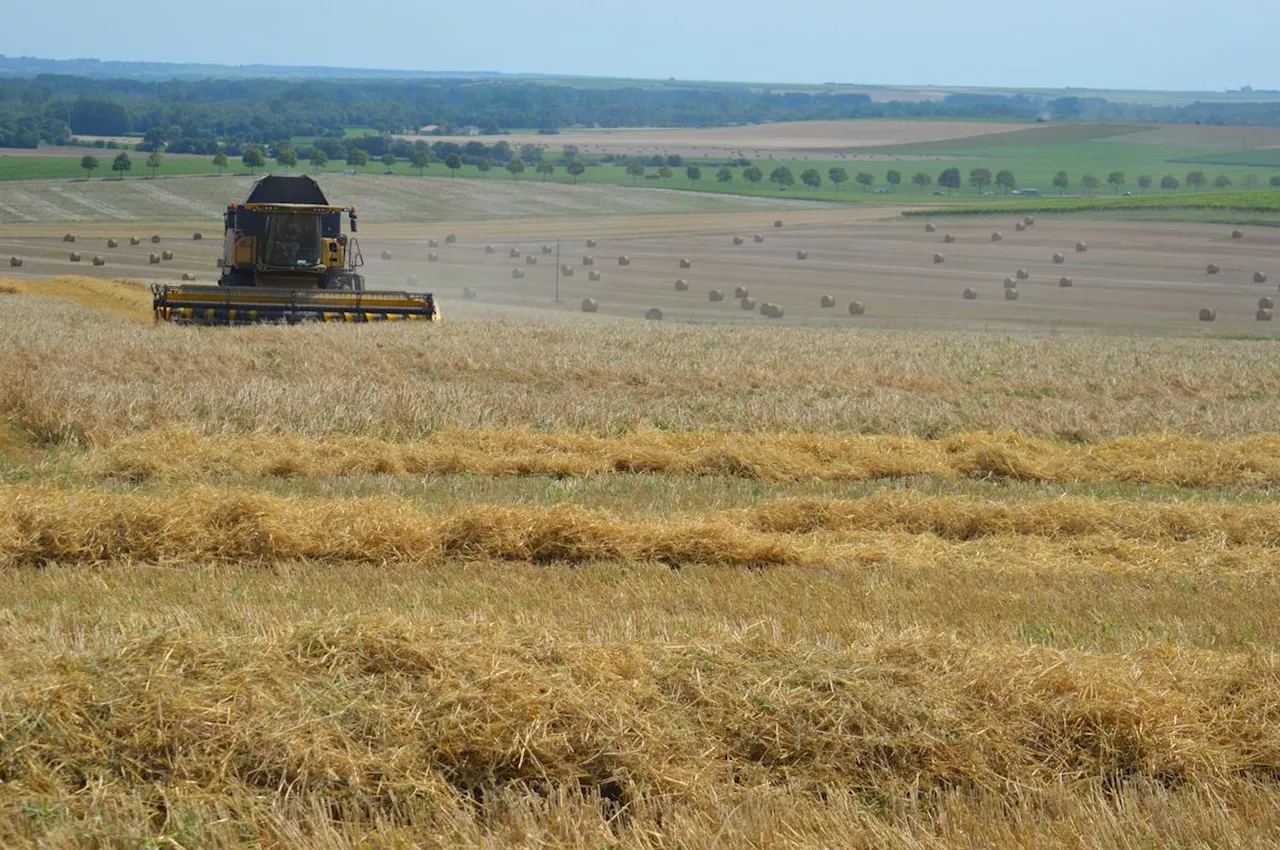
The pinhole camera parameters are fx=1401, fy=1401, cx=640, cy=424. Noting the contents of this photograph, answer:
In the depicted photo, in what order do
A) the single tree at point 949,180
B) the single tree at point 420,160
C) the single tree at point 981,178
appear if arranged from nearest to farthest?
1. the single tree at point 420,160
2. the single tree at point 981,178
3. the single tree at point 949,180

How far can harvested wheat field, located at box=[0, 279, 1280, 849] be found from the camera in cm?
502

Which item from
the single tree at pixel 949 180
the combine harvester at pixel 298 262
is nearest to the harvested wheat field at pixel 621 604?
the combine harvester at pixel 298 262

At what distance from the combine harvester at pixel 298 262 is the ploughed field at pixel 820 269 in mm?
8331

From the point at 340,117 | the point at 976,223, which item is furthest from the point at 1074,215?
the point at 340,117

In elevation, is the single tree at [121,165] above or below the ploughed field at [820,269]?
above

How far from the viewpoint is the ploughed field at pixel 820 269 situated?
4022 centimetres

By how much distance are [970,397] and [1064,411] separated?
57.5 inches

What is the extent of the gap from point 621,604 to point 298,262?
20128mm

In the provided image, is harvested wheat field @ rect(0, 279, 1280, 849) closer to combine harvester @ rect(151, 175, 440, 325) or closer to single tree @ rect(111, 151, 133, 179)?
combine harvester @ rect(151, 175, 440, 325)

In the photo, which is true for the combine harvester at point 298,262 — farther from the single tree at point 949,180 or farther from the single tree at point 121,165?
the single tree at point 949,180

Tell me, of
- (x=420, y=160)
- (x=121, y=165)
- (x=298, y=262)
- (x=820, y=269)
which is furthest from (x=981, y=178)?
(x=298, y=262)

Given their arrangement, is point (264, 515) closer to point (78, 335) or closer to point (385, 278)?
point (78, 335)

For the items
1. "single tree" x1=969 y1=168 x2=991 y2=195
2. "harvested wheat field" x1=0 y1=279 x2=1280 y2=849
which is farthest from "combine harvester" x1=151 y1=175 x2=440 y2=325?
"single tree" x1=969 y1=168 x2=991 y2=195

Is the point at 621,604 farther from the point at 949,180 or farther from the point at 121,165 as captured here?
the point at 949,180
